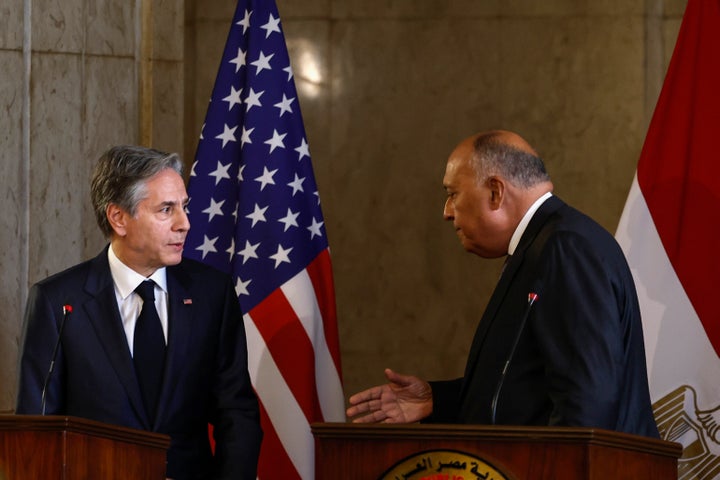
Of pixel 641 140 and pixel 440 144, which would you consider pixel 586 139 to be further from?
pixel 440 144

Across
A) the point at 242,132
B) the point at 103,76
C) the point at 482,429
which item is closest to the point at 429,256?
the point at 242,132

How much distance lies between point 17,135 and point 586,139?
269 cm

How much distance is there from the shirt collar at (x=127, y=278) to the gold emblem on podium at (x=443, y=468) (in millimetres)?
1314

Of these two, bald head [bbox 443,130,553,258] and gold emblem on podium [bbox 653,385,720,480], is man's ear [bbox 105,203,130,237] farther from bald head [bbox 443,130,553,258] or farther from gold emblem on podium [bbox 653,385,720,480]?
gold emblem on podium [bbox 653,385,720,480]

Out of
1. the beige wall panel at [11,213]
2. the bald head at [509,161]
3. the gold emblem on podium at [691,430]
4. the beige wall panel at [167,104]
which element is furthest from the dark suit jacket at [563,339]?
the beige wall panel at [167,104]

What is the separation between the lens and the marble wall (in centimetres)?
589

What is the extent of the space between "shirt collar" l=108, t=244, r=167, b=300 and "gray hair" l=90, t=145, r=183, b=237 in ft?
0.40

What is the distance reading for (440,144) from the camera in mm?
6031

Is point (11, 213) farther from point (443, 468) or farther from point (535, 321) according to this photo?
point (443, 468)

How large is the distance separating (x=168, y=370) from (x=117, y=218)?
1.67 ft

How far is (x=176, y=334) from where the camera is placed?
361 cm

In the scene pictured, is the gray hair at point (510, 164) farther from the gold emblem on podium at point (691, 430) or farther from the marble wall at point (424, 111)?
the marble wall at point (424, 111)

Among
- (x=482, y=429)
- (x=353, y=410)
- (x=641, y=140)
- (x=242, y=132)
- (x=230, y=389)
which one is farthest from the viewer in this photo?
(x=641, y=140)

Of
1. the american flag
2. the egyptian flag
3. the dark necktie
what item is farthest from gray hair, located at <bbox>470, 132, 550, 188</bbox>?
the american flag
